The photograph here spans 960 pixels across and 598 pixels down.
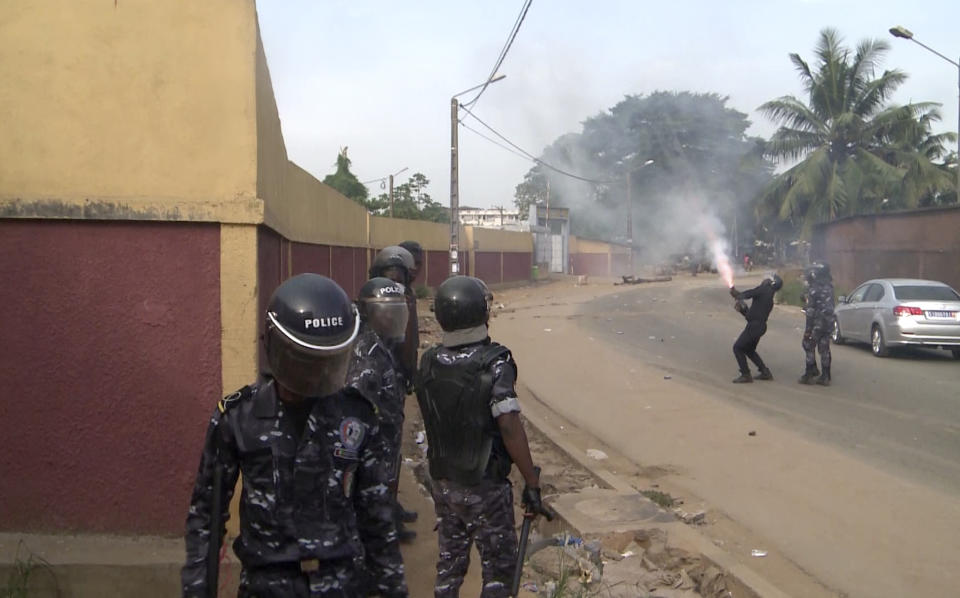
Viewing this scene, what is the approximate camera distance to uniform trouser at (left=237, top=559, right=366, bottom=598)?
2363 millimetres

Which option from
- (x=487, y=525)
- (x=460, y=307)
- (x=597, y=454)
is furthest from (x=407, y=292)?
(x=597, y=454)

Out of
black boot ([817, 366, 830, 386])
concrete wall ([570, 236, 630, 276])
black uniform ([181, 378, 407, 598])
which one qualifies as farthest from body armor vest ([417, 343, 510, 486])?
concrete wall ([570, 236, 630, 276])

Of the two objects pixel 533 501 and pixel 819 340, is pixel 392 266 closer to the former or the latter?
pixel 533 501

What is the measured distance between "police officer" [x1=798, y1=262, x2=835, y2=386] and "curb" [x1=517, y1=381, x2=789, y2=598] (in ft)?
12.2

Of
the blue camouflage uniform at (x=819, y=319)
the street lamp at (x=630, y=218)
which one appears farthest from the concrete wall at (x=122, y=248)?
the street lamp at (x=630, y=218)

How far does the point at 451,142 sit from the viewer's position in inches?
902

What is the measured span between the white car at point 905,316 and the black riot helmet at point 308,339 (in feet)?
43.5

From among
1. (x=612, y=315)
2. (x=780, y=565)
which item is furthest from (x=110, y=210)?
(x=612, y=315)

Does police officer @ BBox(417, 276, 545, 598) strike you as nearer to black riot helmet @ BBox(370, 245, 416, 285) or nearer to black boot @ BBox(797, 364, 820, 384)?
black riot helmet @ BBox(370, 245, 416, 285)

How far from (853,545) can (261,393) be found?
4507 millimetres

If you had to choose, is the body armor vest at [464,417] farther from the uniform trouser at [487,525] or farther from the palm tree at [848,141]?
the palm tree at [848,141]

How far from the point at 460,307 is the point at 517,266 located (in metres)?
41.2

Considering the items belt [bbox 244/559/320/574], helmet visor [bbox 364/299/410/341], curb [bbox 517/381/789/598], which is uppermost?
helmet visor [bbox 364/299/410/341]

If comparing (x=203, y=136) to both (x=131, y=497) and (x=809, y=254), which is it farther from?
A: (x=809, y=254)
